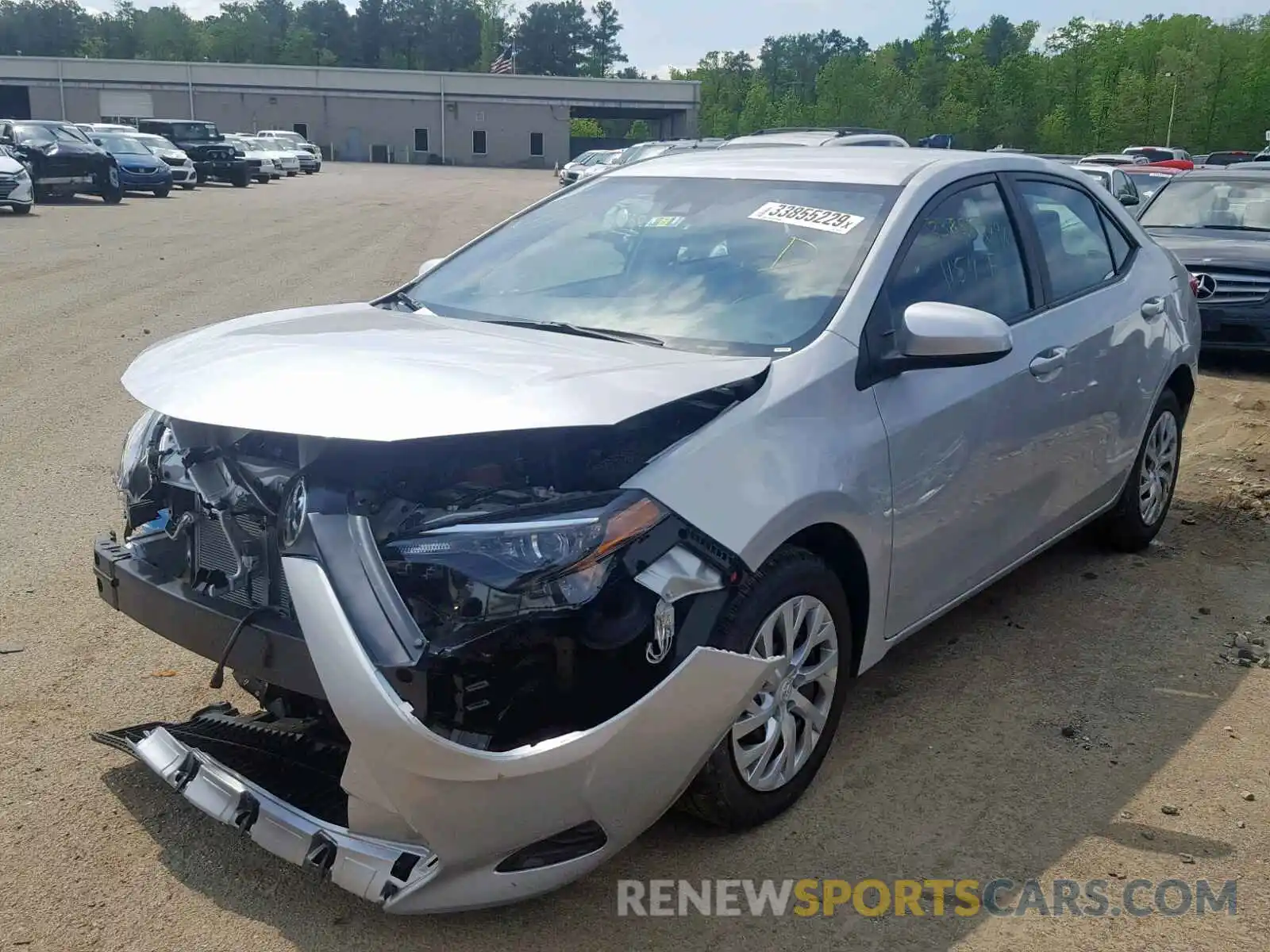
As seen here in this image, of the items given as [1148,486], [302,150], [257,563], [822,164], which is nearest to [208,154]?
[302,150]

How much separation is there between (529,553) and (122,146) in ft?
101

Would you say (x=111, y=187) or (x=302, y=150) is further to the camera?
(x=302, y=150)

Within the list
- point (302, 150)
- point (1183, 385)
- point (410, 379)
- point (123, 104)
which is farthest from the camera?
point (123, 104)

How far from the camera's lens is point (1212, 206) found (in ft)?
38.8

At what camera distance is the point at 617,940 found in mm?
2908

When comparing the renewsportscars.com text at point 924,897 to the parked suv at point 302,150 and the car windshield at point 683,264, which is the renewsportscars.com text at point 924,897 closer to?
the car windshield at point 683,264

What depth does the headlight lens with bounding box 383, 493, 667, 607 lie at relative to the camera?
2723mm

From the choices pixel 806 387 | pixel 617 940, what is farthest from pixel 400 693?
pixel 806 387

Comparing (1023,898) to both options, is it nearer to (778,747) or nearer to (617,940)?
(778,747)

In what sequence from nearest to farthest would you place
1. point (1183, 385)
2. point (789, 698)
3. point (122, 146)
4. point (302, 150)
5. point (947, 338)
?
1. point (789, 698)
2. point (947, 338)
3. point (1183, 385)
4. point (122, 146)
5. point (302, 150)

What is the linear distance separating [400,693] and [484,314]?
181 cm

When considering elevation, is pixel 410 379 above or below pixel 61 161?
above

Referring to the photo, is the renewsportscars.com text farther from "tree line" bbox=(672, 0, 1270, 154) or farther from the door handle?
"tree line" bbox=(672, 0, 1270, 154)

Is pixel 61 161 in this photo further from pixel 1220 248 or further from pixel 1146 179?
pixel 1220 248
